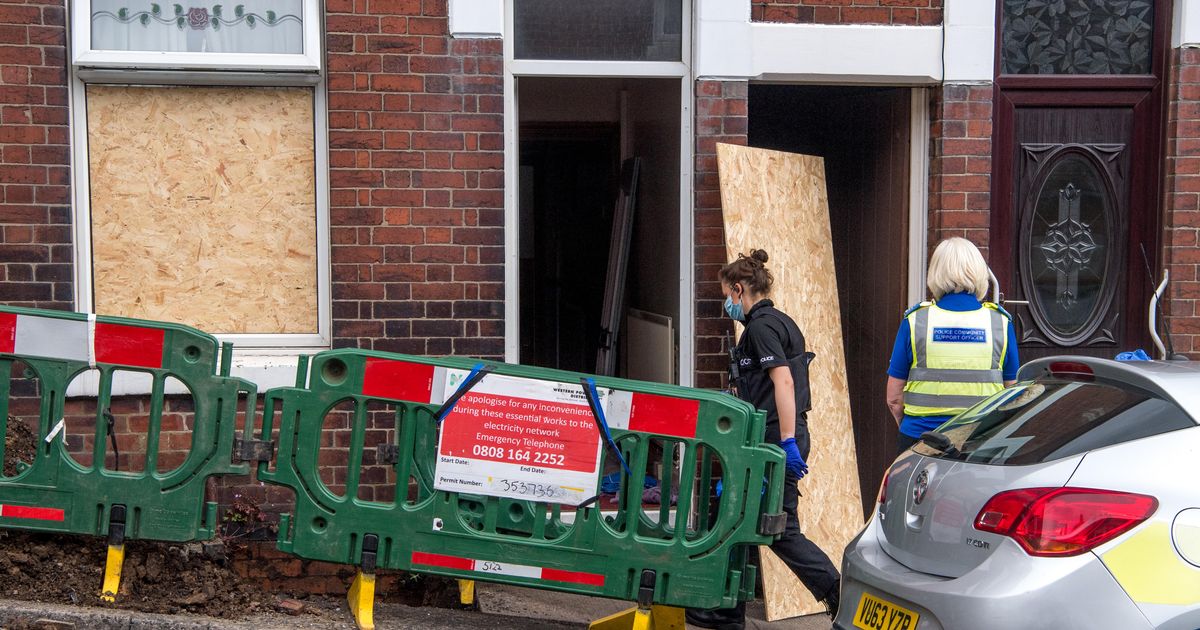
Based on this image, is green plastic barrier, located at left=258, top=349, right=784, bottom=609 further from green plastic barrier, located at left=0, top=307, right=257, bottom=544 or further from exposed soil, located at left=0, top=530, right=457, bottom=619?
exposed soil, located at left=0, top=530, right=457, bottom=619

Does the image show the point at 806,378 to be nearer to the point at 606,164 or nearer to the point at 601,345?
the point at 601,345

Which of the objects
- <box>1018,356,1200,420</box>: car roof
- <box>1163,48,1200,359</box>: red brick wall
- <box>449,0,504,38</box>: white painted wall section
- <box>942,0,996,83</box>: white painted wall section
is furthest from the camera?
<box>1163,48,1200,359</box>: red brick wall

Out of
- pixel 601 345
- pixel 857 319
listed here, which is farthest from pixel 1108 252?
pixel 601 345

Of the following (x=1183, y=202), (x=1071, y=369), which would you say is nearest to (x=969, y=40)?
(x=1183, y=202)

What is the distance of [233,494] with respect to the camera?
240 inches

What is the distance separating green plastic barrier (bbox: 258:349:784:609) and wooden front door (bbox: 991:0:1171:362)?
9.74ft

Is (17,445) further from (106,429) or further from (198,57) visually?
(198,57)

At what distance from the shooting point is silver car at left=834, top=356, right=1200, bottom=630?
3.23m

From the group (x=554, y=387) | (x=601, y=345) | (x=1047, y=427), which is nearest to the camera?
(x=1047, y=427)

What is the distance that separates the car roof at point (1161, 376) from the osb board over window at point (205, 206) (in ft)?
13.3

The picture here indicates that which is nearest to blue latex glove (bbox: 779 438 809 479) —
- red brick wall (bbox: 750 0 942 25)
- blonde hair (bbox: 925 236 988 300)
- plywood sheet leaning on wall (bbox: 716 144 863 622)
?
plywood sheet leaning on wall (bbox: 716 144 863 622)

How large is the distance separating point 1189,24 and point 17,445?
21.6 feet

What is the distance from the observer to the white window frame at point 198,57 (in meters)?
5.94

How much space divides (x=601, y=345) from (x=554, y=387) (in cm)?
321
